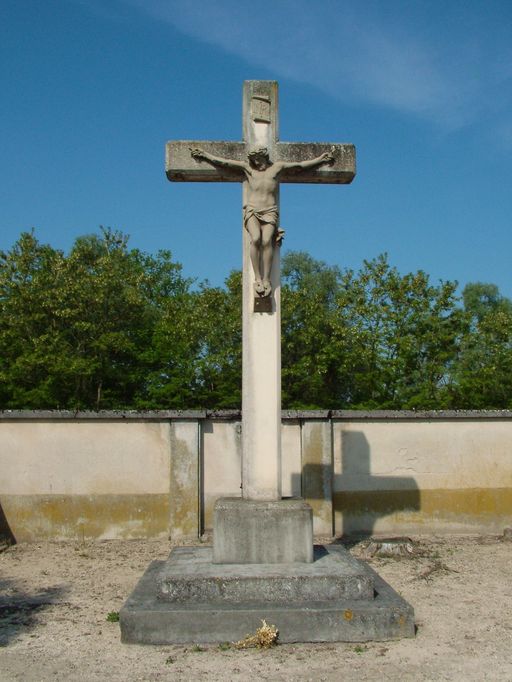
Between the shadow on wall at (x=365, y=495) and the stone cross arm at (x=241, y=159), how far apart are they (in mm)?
5529

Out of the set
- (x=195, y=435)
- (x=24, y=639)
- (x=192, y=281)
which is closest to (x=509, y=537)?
(x=195, y=435)

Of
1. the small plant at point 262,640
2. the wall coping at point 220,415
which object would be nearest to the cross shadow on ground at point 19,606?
the small plant at point 262,640

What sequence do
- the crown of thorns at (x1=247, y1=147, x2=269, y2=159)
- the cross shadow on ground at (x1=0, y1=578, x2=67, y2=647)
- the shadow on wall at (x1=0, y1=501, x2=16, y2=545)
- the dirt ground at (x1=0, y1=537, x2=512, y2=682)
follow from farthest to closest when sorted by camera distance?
1. the shadow on wall at (x1=0, y1=501, x2=16, y2=545)
2. the crown of thorns at (x1=247, y1=147, x2=269, y2=159)
3. the cross shadow on ground at (x1=0, y1=578, x2=67, y2=647)
4. the dirt ground at (x1=0, y1=537, x2=512, y2=682)

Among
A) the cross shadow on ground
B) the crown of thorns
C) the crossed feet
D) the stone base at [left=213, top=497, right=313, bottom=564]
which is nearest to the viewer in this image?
the cross shadow on ground

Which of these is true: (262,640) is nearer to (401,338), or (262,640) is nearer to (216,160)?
(216,160)

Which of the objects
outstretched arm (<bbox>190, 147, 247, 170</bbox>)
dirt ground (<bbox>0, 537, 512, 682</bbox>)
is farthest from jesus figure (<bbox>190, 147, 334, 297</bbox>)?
dirt ground (<bbox>0, 537, 512, 682</bbox>)

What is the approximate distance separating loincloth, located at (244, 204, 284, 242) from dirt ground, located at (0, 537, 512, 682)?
3.83 m

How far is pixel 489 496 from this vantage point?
11.0m

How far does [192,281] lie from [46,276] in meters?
16.7

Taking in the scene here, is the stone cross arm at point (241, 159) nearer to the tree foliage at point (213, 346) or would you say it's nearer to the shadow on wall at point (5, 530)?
the shadow on wall at point (5, 530)

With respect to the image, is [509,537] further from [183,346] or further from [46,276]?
[46,276]

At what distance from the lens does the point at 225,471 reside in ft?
35.8

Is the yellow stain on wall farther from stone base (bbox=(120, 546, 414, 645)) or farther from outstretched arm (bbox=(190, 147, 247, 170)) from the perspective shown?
outstretched arm (bbox=(190, 147, 247, 170))

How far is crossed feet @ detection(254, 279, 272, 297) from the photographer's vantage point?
652 cm
